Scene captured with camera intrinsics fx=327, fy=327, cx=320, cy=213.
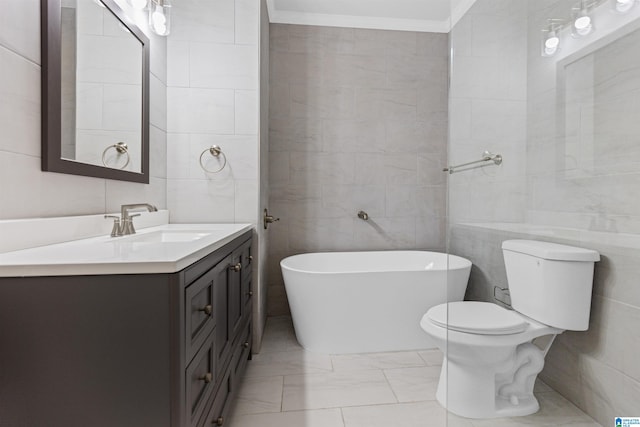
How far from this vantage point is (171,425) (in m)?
0.78

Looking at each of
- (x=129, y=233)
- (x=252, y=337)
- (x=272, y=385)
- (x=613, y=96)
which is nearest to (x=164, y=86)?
(x=129, y=233)

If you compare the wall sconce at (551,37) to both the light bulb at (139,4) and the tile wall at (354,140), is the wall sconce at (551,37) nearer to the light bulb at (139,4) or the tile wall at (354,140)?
the tile wall at (354,140)

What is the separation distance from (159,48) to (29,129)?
1.21 meters

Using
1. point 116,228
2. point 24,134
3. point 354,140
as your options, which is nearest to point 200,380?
point 116,228

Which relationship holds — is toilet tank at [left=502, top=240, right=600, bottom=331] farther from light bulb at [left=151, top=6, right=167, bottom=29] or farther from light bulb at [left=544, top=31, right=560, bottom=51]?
light bulb at [left=151, top=6, right=167, bottom=29]

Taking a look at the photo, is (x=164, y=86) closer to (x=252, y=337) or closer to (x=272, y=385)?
(x=252, y=337)

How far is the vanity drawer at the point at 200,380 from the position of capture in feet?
2.87

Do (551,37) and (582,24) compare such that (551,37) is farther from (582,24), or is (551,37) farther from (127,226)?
(127,226)

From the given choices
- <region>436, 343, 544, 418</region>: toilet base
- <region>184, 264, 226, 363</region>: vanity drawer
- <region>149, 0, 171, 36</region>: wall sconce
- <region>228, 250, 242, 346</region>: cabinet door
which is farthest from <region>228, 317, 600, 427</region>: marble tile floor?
<region>149, 0, 171, 36</region>: wall sconce

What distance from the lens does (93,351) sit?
2.48 ft

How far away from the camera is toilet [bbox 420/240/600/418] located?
123 cm

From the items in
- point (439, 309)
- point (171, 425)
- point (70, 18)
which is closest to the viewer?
point (171, 425)

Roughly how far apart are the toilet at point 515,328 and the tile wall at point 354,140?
1.45 metres

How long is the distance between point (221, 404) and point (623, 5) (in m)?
1.95
